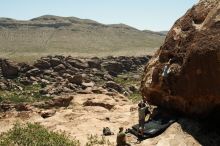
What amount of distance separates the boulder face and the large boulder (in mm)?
34344

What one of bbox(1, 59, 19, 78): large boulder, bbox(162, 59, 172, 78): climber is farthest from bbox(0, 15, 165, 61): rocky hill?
bbox(162, 59, 172, 78): climber

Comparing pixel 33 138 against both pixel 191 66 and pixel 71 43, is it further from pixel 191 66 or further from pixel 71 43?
pixel 71 43

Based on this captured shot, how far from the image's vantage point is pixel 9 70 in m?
50.7

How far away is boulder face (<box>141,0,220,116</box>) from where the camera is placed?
15125 millimetres

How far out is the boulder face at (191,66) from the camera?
49.6 ft

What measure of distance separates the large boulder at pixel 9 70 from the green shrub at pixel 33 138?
30.3m

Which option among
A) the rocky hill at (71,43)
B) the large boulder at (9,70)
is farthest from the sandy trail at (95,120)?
the rocky hill at (71,43)

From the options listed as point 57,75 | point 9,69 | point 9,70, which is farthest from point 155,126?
point 9,69

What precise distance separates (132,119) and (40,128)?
15.9 feet

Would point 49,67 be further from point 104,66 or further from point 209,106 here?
point 209,106

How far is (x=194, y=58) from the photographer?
51.2 ft

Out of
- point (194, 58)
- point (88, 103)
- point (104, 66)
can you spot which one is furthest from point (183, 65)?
point (104, 66)

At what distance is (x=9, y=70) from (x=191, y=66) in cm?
3845

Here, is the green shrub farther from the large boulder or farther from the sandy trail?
the large boulder
